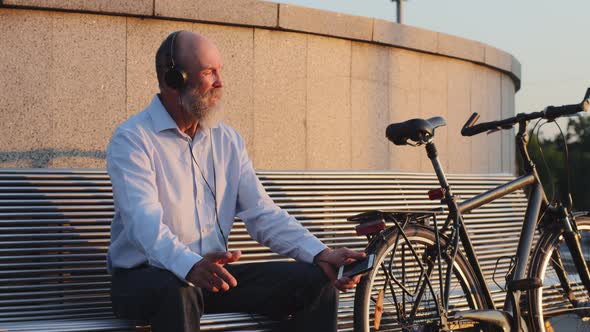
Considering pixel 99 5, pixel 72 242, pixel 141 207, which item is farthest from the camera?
pixel 99 5

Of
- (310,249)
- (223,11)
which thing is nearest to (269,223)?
(310,249)

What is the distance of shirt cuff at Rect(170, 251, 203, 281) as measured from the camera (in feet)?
12.7

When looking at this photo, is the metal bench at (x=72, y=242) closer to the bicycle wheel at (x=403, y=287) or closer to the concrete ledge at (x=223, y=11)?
the bicycle wheel at (x=403, y=287)

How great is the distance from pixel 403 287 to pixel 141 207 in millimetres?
1237

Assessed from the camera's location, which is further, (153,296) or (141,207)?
(141,207)

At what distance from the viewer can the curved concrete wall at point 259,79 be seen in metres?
6.00

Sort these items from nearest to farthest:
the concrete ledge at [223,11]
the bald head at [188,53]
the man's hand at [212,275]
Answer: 1. the man's hand at [212,275]
2. the bald head at [188,53]
3. the concrete ledge at [223,11]

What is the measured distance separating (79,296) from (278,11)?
109 inches

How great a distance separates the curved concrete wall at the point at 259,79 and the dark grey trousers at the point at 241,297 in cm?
196

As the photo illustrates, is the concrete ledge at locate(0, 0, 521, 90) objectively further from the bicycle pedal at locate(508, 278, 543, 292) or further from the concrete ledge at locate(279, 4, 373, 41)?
the bicycle pedal at locate(508, 278, 543, 292)

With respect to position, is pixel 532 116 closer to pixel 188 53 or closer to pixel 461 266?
pixel 461 266

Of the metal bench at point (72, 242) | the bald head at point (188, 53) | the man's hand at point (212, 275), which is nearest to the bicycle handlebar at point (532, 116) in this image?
the metal bench at point (72, 242)

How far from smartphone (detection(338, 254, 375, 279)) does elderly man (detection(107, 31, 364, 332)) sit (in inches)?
1.1

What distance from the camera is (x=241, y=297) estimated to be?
4.45 meters
